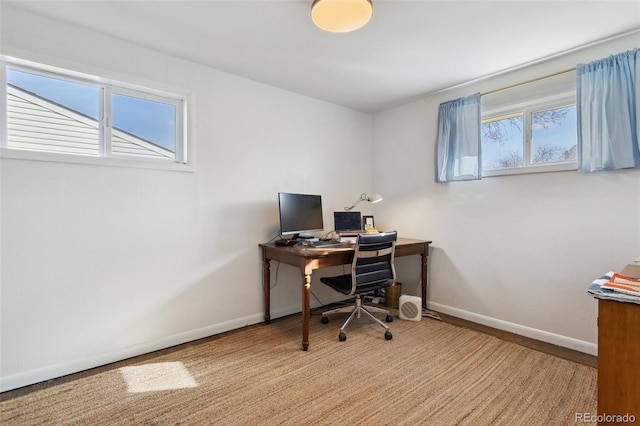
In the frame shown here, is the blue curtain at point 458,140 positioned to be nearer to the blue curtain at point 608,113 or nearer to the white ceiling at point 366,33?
the white ceiling at point 366,33

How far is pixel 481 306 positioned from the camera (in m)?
2.95

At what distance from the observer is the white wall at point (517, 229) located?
2.25 m

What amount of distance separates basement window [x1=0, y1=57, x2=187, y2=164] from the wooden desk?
3.85ft

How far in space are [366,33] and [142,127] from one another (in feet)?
6.21

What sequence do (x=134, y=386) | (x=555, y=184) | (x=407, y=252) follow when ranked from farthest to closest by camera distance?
(x=407, y=252) < (x=555, y=184) < (x=134, y=386)

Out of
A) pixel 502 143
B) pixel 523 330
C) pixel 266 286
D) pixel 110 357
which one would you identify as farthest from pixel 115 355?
pixel 502 143

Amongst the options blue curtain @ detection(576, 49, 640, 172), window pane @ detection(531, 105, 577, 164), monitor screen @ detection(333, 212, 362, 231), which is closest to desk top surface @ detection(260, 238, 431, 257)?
monitor screen @ detection(333, 212, 362, 231)

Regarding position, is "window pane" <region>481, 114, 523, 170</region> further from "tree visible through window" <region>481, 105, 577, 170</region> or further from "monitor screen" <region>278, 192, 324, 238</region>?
"monitor screen" <region>278, 192, 324, 238</region>

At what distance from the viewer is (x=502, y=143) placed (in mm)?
2852

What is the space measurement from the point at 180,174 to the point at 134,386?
5.09 feet

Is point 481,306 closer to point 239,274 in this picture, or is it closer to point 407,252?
point 407,252

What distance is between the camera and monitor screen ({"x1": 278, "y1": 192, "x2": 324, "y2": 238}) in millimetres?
2844

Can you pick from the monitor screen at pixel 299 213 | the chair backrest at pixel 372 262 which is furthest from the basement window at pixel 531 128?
the monitor screen at pixel 299 213

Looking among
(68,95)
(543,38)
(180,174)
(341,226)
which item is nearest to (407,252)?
(341,226)
